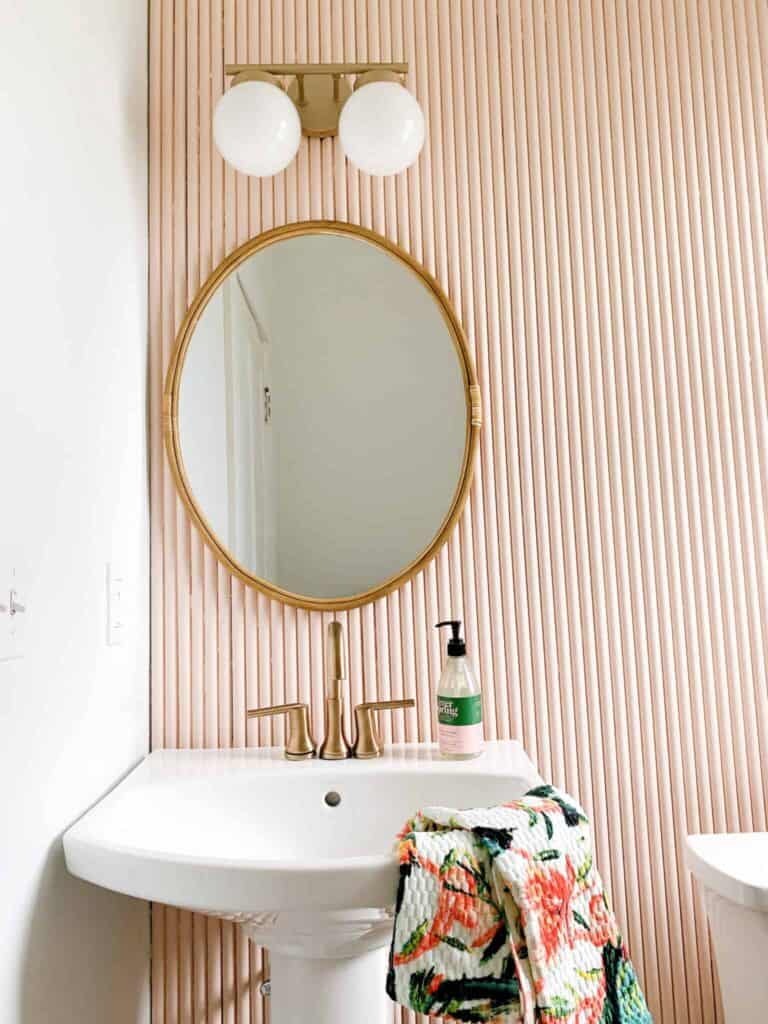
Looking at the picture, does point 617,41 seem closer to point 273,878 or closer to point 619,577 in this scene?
point 619,577

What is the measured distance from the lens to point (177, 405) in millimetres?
1443

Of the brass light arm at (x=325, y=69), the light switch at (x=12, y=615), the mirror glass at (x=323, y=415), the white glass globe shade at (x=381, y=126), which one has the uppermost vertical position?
the brass light arm at (x=325, y=69)

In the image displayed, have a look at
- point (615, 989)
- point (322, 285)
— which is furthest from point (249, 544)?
point (615, 989)

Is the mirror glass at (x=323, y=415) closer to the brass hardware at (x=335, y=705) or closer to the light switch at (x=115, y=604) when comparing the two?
the brass hardware at (x=335, y=705)

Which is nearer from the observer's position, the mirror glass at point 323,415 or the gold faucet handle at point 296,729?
the gold faucet handle at point 296,729

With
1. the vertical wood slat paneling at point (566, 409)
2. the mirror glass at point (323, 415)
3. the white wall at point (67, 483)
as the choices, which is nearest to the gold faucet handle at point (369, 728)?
the vertical wood slat paneling at point (566, 409)

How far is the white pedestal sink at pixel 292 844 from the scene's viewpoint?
2.72 ft

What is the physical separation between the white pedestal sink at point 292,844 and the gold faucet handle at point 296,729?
24mm

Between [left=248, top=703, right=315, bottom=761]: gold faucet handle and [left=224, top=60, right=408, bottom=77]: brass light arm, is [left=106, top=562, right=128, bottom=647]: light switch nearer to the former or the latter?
[left=248, top=703, right=315, bottom=761]: gold faucet handle

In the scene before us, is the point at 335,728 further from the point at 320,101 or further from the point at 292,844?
the point at 320,101

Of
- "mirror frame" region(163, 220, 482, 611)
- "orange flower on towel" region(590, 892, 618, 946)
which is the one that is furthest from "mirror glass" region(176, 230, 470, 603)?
"orange flower on towel" region(590, 892, 618, 946)

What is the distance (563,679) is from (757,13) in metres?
1.34

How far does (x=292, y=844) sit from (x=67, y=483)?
0.62 metres

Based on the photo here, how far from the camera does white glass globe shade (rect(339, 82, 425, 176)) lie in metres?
1.35
